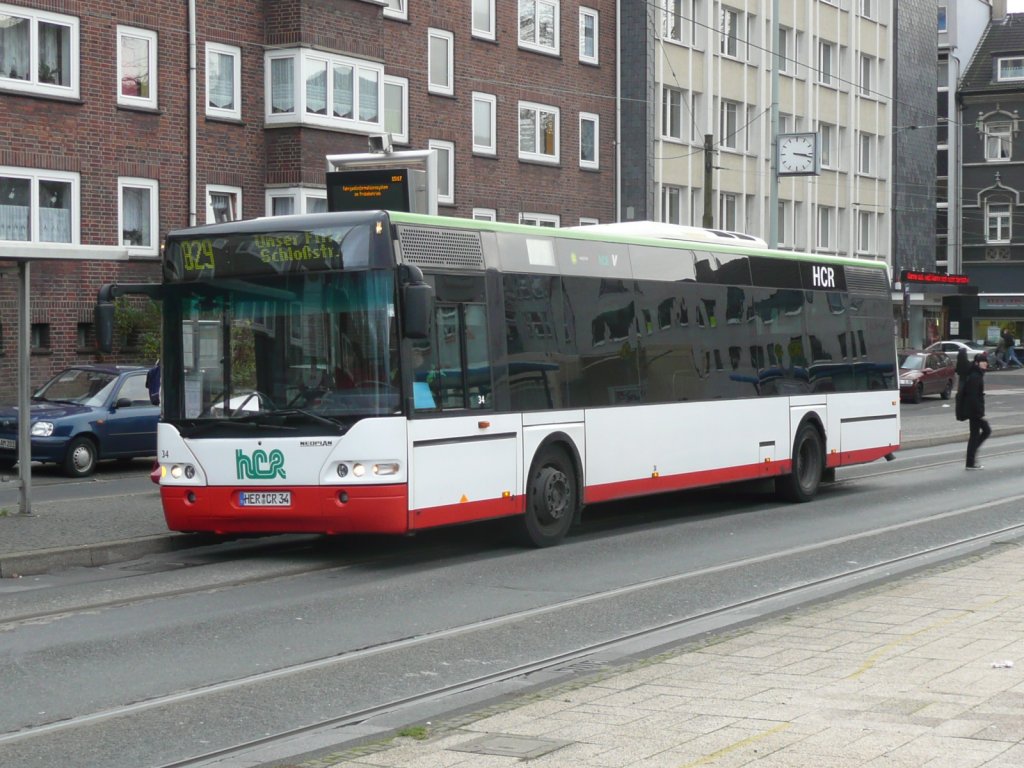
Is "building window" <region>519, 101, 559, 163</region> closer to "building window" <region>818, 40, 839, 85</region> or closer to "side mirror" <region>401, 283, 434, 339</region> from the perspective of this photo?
"building window" <region>818, 40, 839, 85</region>

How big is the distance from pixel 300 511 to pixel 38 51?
69.1ft

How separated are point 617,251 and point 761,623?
22.1ft

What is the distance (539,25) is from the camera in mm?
45438

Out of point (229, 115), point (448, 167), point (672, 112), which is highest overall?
point (672, 112)

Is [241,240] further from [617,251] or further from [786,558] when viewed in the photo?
[786,558]

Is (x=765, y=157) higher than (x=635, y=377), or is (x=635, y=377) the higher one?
(x=765, y=157)

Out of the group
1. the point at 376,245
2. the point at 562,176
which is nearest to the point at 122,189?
the point at 562,176

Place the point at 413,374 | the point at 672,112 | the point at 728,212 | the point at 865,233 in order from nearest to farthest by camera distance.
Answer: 1. the point at 413,374
2. the point at 672,112
3. the point at 728,212
4. the point at 865,233

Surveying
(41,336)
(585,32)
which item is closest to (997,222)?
(585,32)

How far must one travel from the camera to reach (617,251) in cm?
1582

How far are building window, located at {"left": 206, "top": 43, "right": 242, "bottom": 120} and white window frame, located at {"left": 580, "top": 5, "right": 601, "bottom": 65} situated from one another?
14.5m

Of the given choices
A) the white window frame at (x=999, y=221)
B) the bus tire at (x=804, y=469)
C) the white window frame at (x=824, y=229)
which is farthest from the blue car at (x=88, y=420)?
the white window frame at (x=999, y=221)

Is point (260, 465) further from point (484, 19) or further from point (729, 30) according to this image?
point (729, 30)

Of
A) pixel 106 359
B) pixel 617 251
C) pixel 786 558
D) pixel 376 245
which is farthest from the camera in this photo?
pixel 106 359
